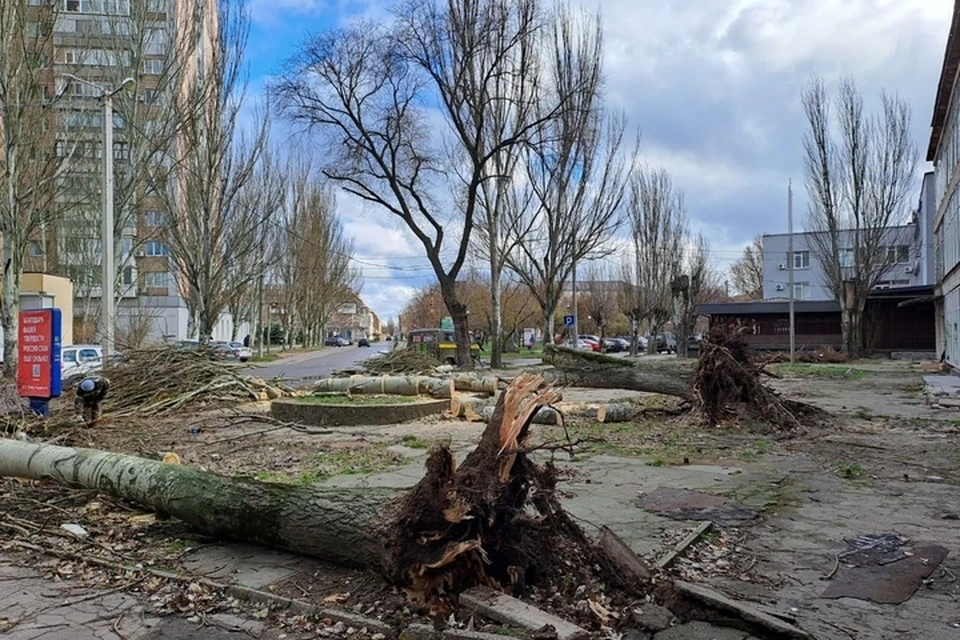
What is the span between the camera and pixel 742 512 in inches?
245

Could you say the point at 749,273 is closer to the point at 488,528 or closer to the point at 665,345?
the point at 665,345

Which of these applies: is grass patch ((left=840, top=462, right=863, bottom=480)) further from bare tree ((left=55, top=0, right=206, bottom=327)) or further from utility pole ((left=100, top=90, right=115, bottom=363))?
bare tree ((left=55, top=0, right=206, bottom=327))

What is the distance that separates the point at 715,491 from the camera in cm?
709

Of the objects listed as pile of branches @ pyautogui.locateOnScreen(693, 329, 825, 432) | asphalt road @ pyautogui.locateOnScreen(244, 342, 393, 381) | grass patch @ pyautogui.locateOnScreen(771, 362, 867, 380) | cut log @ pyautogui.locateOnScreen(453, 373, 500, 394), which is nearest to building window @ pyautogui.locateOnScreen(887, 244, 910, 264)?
grass patch @ pyautogui.locateOnScreen(771, 362, 867, 380)

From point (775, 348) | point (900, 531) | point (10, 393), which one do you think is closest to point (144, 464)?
point (900, 531)

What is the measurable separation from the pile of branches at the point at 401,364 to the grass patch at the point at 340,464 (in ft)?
30.1

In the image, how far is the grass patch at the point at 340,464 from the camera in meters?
7.96

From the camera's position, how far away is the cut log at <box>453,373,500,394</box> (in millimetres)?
16203

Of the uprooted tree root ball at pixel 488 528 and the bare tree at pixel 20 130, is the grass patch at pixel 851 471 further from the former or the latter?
the bare tree at pixel 20 130

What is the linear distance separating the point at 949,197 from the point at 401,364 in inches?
871

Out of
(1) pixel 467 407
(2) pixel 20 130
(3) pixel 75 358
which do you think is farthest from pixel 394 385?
(2) pixel 20 130

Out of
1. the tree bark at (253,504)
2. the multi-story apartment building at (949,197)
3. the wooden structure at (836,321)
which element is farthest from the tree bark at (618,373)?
the wooden structure at (836,321)

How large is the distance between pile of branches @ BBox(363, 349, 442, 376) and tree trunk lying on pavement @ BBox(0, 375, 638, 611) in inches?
545

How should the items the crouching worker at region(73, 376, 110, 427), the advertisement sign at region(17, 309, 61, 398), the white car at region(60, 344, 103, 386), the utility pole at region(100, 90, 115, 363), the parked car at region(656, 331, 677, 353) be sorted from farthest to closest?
the parked car at region(656, 331, 677, 353) → the white car at region(60, 344, 103, 386) → the utility pole at region(100, 90, 115, 363) → the advertisement sign at region(17, 309, 61, 398) → the crouching worker at region(73, 376, 110, 427)
